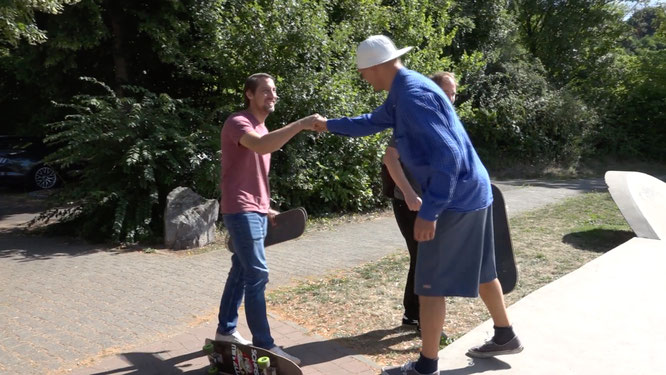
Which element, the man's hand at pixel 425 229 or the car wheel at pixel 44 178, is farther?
the car wheel at pixel 44 178

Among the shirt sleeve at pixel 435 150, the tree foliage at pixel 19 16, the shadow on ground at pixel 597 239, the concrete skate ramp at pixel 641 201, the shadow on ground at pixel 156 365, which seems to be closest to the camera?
the shirt sleeve at pixel 435 150

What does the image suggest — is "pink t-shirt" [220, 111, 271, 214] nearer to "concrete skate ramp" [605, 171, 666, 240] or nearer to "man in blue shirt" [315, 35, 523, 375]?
"man in blue shirt" [315, 35, 523, 375]

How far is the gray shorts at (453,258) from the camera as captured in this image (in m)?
3.47

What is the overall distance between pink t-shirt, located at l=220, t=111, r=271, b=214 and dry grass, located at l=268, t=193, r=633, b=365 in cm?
144

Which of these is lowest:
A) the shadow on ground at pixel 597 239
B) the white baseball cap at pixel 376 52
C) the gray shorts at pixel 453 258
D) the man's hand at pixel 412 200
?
the shadow on ground at pixel 597 239

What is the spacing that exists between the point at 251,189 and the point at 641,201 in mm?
5933

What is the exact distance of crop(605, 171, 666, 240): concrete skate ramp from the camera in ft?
24.1

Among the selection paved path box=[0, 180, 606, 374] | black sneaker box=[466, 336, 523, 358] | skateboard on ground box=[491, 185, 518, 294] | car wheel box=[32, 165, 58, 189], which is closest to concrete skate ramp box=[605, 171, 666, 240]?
paved path box=[0, 180, 606, 374]

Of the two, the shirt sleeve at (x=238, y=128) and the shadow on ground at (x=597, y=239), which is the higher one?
the shirt sleeve at (x=238, y=128)

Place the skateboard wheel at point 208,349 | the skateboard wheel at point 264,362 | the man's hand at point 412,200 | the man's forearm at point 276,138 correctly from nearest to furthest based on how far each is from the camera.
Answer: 1. the skateboard wheel at point 264,362
2. the man's forearm at point 276,138
3. the man's hand at point 412,200
4. the skateboard wheel at point 208,349

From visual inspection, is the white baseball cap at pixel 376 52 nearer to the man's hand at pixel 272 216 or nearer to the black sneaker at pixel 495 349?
the man's hand at pixel 272 216

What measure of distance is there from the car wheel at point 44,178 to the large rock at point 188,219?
28.9ft

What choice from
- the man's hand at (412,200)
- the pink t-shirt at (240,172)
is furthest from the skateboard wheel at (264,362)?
the man's hand at (412,200)

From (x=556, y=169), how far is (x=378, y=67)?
1784 cm
